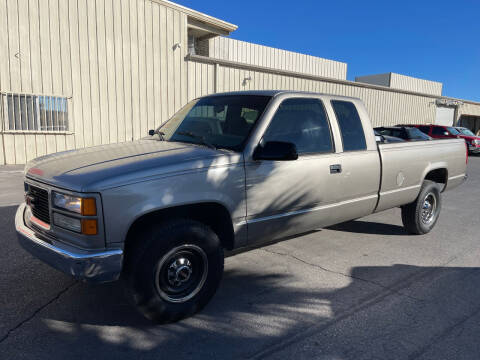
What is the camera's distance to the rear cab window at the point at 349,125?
170 inches

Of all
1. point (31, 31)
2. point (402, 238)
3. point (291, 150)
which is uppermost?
point (31, 31)

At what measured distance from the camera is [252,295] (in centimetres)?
359

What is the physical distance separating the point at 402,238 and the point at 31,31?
11437 mm

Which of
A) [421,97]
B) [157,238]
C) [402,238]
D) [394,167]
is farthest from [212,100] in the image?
[421,97]

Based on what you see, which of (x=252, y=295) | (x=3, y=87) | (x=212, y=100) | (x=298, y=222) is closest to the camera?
(x=252, y=295)

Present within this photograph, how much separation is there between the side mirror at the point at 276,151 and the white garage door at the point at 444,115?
1255 inches

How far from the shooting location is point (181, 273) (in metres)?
3.06

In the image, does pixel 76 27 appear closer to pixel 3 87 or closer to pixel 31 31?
pixel 31 31

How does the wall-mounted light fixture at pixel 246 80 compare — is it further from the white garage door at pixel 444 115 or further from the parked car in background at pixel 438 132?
the white garage door at pixel 444 115

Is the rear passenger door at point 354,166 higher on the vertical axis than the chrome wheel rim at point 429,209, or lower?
higher

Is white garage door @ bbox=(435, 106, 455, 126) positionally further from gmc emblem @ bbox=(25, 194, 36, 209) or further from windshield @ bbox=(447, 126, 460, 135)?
gmc emblem @ bbox=(25, 194, 36, 209)

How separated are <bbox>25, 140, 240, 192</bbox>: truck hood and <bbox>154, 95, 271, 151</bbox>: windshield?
8.7 inches

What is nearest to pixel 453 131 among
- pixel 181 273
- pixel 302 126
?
pixel 302 126

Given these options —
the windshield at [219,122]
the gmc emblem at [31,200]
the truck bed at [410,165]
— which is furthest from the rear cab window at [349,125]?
the gmc emblem at [31,200]
